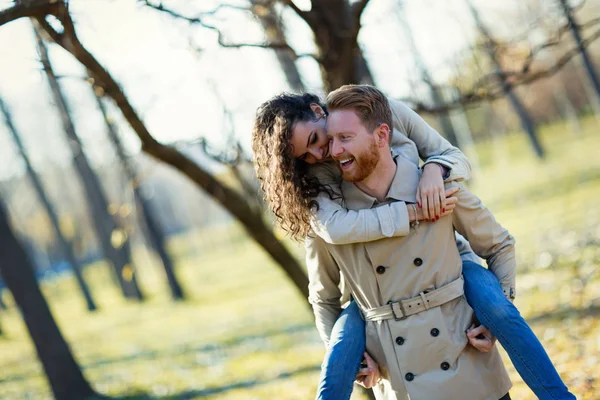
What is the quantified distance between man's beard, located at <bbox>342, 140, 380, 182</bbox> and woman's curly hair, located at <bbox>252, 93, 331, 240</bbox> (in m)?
0.20

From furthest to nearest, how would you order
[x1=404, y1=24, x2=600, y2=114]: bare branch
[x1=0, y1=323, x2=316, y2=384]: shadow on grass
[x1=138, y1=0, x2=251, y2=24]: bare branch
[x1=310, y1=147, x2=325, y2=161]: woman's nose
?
[x1=0, y1=323, x2=316, y2=384]: shadow on grass
[x1=404, y1=24, x2=600, y2=114]: bare branch
[x1=138, y1=0, x2=251, y2=24]: bare branch
[x1=310, y1=147, x2=325, y2=161]: woman's nose

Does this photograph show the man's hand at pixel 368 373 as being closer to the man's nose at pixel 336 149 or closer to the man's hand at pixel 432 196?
the man's hand at pixel 432 196

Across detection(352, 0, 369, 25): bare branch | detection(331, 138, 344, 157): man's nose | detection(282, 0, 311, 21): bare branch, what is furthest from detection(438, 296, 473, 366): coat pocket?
detection(282, 0, 311, 21): bare branch

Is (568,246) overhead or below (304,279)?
below

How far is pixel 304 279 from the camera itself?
4742 millimetres

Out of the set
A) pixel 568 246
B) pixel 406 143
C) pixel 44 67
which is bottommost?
pixel 568 246

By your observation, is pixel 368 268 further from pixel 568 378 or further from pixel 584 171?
pixel 584 171

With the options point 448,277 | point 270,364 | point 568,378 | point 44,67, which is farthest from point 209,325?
point 448,277

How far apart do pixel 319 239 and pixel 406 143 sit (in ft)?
→ 2.05

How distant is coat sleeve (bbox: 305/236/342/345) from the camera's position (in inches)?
120

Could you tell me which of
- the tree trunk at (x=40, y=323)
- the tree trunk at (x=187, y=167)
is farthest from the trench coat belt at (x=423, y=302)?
the tree trunk at (x=40, y=323)

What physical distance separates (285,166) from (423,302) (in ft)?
2.74

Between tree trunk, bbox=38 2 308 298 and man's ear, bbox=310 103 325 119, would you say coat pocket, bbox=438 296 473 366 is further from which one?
tree trunk, bbox=38 2 308 298

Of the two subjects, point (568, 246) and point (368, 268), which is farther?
point (568, 246)
